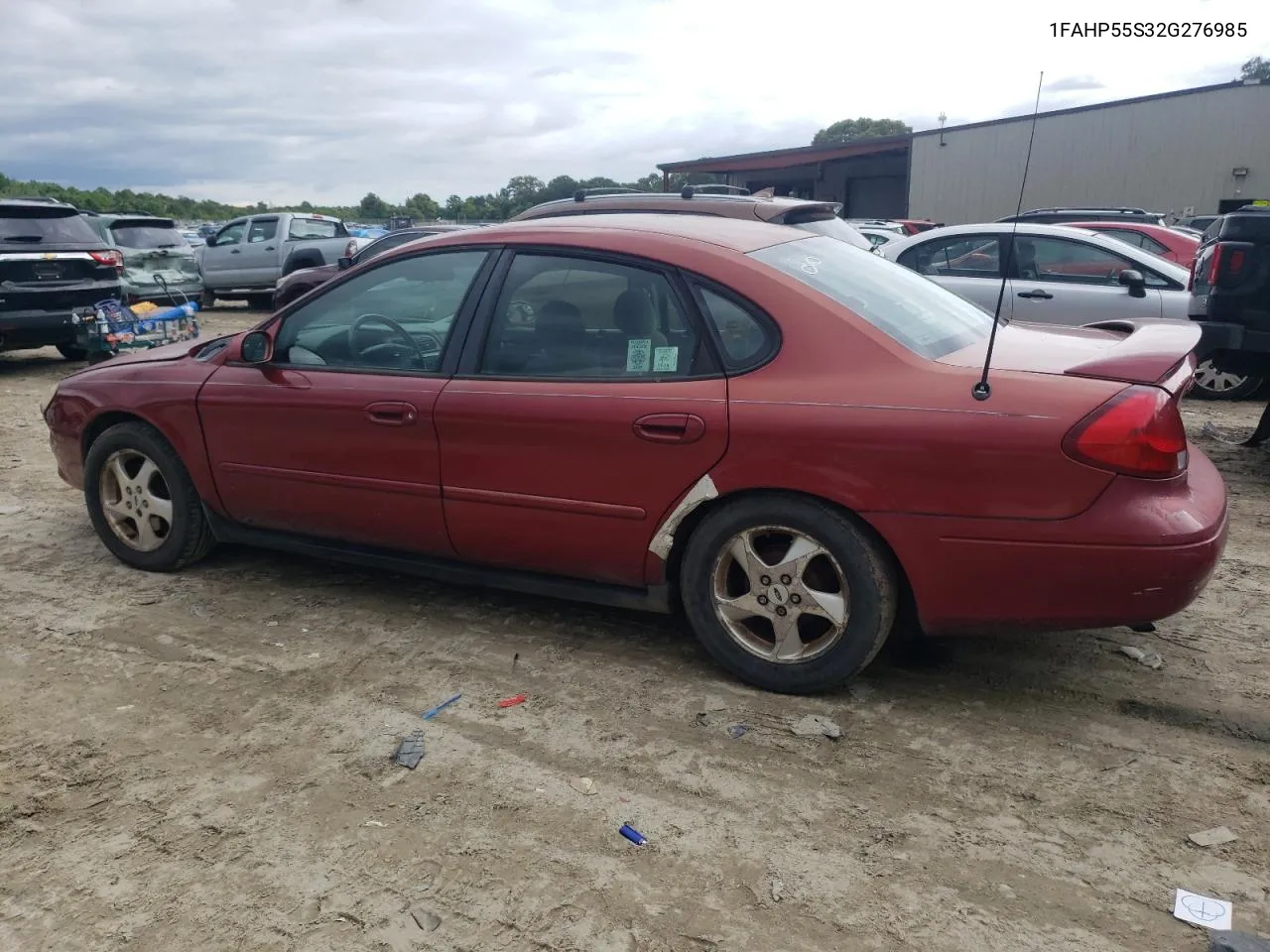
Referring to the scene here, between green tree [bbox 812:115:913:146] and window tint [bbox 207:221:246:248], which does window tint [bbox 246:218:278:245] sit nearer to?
window tint [bbox 207:221:246:248]

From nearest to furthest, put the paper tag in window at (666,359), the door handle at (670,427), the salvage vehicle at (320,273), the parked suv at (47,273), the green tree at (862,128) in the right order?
the door handle at (670,427) → the paper tag in window at (666,359) → the parked suv at (47,273) → the salvage vehicle at (320,273) → the green tree at (862,128)

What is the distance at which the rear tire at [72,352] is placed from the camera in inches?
463

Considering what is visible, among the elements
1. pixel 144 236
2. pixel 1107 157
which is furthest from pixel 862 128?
pixel 144 236

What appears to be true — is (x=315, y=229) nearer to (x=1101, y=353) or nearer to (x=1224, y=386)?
(x=1224, y=386)

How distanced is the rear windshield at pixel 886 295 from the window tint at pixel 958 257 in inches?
185

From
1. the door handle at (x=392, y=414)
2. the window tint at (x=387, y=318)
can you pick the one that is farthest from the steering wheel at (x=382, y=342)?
the door handle at (x=392, y=414)

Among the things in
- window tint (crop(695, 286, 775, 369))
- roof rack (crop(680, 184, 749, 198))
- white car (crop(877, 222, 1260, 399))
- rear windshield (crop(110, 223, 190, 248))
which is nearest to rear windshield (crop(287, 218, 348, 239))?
rear windshield (crop(110, 223, 190, 248))

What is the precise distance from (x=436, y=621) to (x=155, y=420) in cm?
162

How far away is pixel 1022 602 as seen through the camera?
2.98 m

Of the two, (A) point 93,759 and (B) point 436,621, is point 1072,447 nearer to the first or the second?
(B) point 436,621

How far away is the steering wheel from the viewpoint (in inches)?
153

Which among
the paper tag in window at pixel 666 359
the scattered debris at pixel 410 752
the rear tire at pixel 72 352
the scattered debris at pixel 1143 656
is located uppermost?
the paper tag in window at pixel 666 359

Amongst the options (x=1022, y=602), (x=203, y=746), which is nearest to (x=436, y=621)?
(x=203, y=746)

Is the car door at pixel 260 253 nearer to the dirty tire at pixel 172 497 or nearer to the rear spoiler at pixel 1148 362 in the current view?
the dirty tire at pixel 172 497
